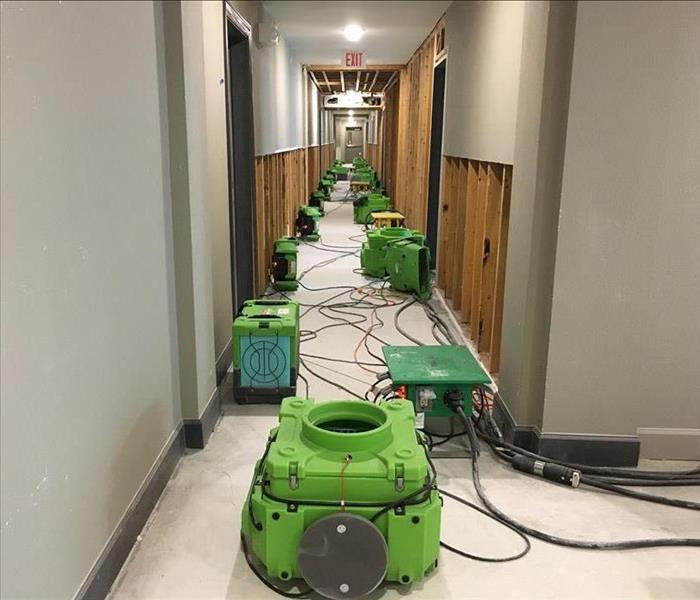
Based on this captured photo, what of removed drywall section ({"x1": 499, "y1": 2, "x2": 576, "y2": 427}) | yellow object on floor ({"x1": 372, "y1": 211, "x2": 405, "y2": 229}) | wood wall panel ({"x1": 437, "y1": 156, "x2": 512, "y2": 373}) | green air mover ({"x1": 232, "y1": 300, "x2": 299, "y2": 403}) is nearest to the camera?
removed drywall section ({"x1": 499, "y1": 2, "x2": 576, "y2": 427})

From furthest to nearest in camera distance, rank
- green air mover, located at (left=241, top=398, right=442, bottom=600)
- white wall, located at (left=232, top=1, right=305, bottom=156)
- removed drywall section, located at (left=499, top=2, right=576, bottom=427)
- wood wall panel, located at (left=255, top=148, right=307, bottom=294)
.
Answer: wood wall panel, located at (left=255, top=148, right=307, bottom=294), white wall, located at (left=232, top=1, right=305, bottom=156), removed drywall section, located at (left=499, top=2, right=576, bottom=427), green air mover, located at (left=241, top=398, right=442, bottom=600)

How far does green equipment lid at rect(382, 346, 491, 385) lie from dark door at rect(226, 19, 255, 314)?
6.38ft

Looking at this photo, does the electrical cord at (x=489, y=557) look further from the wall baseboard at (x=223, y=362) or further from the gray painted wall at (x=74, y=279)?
the wall baseboard at (x=223, y=362)

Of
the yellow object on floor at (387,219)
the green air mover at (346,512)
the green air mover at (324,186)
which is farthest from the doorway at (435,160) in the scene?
the green air mover at (324,186)

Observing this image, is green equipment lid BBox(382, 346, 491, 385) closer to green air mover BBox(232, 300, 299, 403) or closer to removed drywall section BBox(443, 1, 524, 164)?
green air mover BBox(232, 300, 299, 403)

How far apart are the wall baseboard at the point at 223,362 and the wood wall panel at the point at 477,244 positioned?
61.0 inches

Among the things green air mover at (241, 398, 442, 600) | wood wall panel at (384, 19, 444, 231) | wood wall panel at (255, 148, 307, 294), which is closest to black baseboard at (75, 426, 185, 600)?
green air mover at (241, 398, 442, 600)

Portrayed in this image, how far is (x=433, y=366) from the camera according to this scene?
9.71 ft

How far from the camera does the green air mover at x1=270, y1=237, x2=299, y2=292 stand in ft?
18.9

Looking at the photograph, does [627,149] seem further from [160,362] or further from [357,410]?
[160,362]

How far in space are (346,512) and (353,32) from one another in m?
5.90

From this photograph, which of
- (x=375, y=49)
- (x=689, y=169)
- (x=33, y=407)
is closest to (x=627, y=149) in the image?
(x=689, y=169)

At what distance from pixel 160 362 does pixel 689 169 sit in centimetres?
222

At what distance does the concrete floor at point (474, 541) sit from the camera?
2057 millimetres
